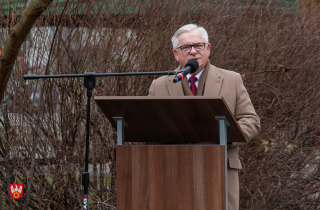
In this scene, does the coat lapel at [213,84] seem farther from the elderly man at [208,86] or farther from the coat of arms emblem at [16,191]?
the coat of arms emblem at [16,191]

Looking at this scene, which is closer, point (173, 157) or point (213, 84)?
point (173, 157)

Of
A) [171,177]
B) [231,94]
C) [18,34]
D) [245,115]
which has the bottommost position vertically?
[171,177]

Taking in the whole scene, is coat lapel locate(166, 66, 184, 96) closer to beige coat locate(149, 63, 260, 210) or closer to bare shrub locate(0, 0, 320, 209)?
beige coat locate(149, 63, 260, 210)

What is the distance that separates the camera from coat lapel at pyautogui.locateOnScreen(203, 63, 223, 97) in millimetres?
2822

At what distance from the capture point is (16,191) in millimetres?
4723

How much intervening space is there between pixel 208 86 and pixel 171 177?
0.86 m

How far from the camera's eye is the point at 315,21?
5980 millimetres

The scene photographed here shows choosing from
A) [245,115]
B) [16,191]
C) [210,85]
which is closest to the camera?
[245,115]

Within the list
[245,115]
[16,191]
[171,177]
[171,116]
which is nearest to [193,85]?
[245,115]

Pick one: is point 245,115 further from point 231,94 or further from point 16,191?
point 16,191

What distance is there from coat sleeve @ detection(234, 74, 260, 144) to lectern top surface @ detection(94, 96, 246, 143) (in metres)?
0.27

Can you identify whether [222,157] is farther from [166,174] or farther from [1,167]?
[1,167]

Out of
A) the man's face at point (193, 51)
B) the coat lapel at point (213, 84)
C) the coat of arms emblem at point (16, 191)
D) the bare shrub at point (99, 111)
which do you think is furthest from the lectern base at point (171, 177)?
the coat of arms emblem at point (16, 191)

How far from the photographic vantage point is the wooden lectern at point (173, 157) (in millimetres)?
2133
